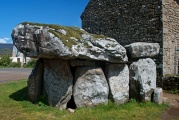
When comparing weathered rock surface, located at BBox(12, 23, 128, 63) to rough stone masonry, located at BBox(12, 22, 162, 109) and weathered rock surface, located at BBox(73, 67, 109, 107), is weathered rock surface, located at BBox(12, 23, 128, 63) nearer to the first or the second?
rough stone masonry, located at BBox(12, 22, 162, 109)

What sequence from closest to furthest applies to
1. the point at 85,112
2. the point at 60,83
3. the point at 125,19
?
the point at 85,112 → the point at 60,83 → the point at 125,19

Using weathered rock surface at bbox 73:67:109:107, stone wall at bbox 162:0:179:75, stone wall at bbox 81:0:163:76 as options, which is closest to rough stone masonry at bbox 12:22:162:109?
weathered rock surface at bbox 73:67:109:107

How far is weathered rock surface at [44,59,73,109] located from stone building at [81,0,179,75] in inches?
226

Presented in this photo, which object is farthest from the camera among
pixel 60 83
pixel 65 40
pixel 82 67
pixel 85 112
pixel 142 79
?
pixel 142 79

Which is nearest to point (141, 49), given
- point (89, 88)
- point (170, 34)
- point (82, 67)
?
point (82, 67)

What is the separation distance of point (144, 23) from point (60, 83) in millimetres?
6734

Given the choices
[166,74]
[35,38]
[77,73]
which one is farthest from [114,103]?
[166,74]

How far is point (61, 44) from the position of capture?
5.88 m

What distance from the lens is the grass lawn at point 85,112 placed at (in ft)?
19.9

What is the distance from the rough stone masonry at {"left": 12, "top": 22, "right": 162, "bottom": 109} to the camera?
6.12m

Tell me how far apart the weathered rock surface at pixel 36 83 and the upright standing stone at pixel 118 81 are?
2.25 m

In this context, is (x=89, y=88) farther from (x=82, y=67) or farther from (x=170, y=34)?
(x=170, y=34)

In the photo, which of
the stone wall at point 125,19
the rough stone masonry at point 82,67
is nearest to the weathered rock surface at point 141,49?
the rough stone masonry at point 82,67

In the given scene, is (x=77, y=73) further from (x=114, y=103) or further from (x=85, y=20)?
(x=85, y=20)
